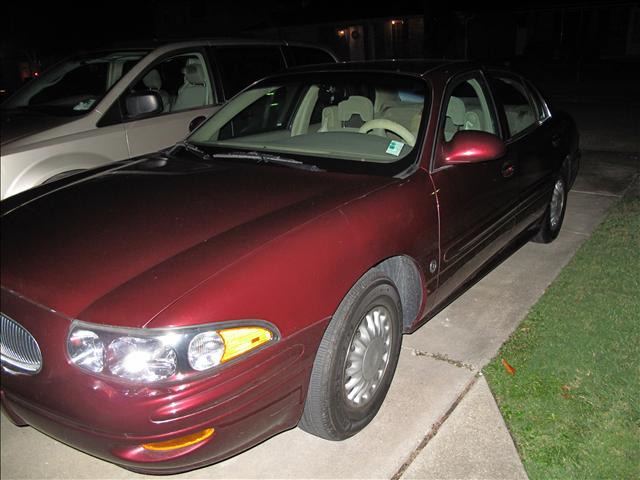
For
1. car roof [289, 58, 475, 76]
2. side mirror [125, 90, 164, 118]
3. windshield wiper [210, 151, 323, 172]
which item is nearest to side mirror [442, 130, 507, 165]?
car roof [289, 58, 475, 76]

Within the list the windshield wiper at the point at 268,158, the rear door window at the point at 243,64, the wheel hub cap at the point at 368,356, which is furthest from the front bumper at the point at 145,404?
the rear door window at the point at 243,64

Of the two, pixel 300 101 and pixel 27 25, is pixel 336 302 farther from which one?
A: pixel 27 25

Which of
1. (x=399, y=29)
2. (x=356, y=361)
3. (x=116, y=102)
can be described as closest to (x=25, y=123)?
(x=116, y=102)

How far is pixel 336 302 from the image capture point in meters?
2.26

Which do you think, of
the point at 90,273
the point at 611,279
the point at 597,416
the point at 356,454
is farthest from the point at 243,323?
the point at 611,279

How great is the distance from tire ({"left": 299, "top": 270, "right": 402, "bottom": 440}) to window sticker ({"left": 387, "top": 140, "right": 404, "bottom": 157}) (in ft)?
2.64

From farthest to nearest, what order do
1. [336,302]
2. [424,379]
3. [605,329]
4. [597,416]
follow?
1. [605,329]
2. [424,379]
3. [597,416]
4. [336,302]

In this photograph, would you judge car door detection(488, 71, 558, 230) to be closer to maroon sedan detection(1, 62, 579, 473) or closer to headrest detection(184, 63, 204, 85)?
maroon sedan detection(1, 62, 579, 473)

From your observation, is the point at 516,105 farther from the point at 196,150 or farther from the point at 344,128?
the point at 196,150

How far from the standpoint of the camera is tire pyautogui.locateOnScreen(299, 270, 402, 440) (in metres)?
2.27

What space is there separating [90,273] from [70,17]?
135 ft

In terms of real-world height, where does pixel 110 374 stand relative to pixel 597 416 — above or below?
above

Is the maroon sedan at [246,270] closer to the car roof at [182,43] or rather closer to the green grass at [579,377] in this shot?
the green grass at [579,377]

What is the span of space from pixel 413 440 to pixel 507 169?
6.04ft
